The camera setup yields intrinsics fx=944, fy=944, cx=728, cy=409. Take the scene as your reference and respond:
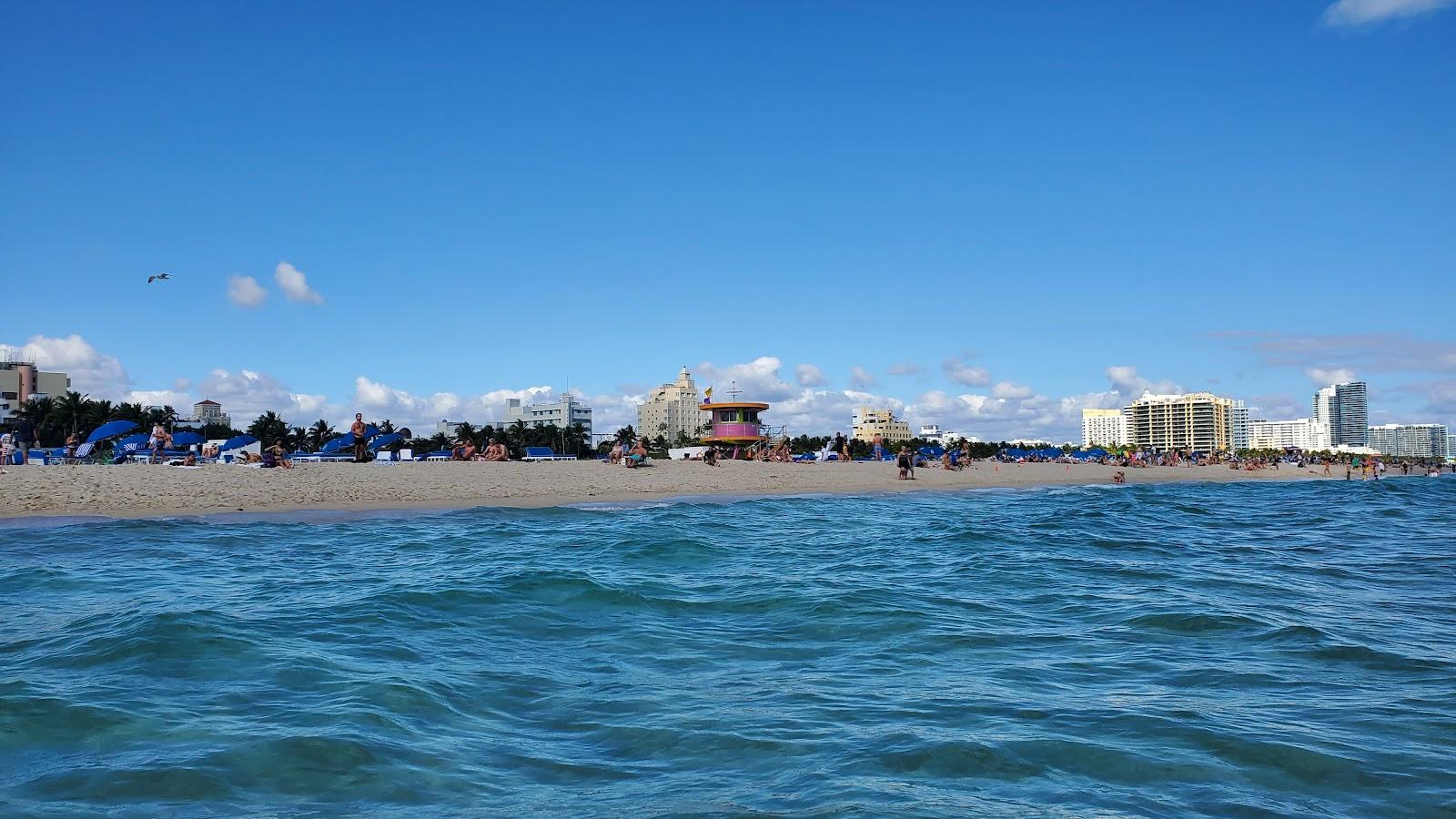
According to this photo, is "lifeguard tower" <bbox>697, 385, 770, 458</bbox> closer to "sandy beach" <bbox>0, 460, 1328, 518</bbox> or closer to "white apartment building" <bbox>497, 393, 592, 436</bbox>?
"sandy beach" <bbox>0, 460, 1328, 518</bbox>

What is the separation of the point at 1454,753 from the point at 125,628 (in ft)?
28.9

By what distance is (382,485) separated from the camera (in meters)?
25.4

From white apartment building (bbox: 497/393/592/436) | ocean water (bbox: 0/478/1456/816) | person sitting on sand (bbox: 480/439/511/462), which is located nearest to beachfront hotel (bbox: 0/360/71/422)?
white apartment building (bbox: 497/393/592/436)

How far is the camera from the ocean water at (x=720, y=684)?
4.21m

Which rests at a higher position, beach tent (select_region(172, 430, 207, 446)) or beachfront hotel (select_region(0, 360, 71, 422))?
beachfront hotel (select_region(0, 360, 71, 422))

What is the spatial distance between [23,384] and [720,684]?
13968 centimetres

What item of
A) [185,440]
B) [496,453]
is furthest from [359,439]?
[185,440]

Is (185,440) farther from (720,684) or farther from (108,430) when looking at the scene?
(720,684)

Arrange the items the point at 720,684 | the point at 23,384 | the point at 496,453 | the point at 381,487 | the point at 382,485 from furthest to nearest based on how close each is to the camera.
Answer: the point at 23,384 < the point at 496,453 < the point at 382,485 < the point at 381,487 < the point at 720,684

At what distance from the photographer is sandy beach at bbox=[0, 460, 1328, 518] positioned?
2067cm

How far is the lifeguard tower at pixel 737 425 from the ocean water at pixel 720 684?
179 feet

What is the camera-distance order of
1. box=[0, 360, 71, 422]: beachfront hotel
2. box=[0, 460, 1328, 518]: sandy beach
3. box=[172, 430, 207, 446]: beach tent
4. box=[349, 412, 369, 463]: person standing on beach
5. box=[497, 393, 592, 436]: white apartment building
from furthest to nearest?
box=[497, 393, 592, 436]: white apartment building, box=[0, 360, 71, 422]: beachfront hotel, box=[172, 430, 207, 446]: beach tent, box=[349, 412, 369, 463]: person standing on beach, box=[0, 460, 1328, 518]: sandy beach

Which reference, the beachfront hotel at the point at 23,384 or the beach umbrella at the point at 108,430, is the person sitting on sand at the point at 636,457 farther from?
the beachfront hotel at the point at 23,384

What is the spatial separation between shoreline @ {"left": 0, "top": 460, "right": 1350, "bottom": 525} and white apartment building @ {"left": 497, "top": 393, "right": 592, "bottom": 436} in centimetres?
13869
